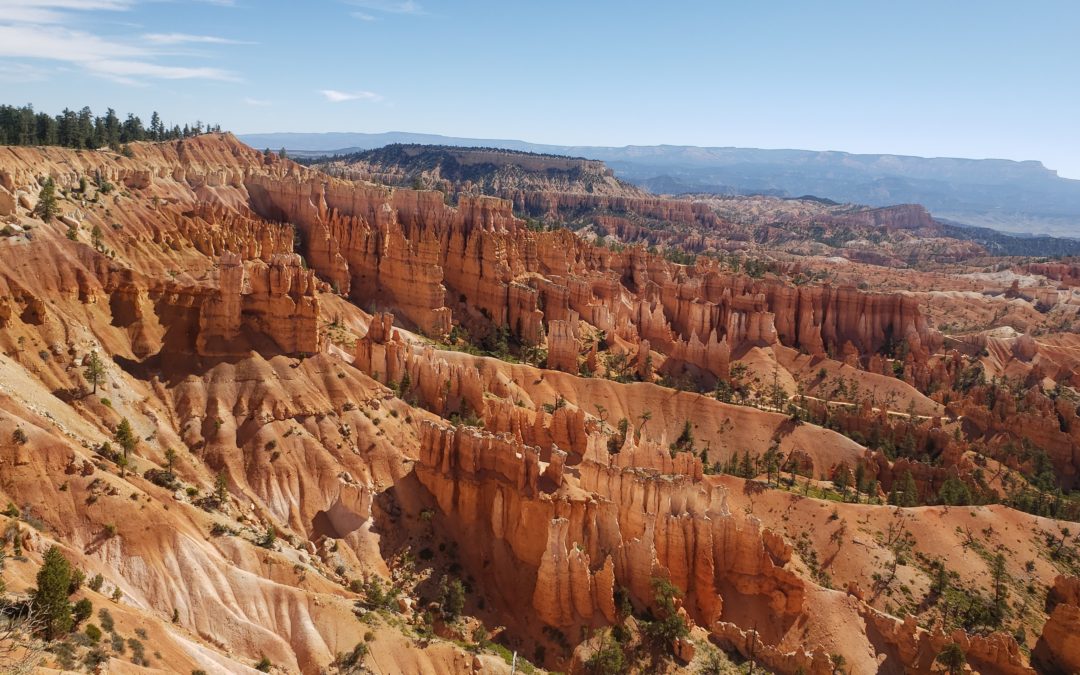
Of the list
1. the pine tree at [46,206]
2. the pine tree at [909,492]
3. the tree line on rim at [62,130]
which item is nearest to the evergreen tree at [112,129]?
the tree line on rim at [62,130]

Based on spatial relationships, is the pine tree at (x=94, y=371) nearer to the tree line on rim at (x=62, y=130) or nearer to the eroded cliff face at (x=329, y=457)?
the eroded cliff face at (x=329, y=457)

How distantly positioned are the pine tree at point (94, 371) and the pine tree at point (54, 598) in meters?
19.5

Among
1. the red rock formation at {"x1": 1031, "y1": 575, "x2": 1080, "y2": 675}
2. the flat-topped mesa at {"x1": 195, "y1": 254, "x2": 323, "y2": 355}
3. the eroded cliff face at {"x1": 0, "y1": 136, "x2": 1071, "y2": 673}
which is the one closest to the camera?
the eroded cliff face at {"x1": 0, "y1": 136, "x2": 1071, "y2": 673}

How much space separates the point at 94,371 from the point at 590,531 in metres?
27.9

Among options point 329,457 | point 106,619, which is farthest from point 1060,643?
point 106,619

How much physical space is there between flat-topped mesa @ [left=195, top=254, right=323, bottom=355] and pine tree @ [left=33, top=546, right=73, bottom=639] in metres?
25.0

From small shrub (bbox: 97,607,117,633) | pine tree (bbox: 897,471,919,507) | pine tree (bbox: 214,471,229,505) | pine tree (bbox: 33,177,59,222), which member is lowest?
pine tree (bbox: 897,471,919,507)

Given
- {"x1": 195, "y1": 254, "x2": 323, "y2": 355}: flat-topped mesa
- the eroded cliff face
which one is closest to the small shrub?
the eroded cliff face

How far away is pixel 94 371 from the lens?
42188mm

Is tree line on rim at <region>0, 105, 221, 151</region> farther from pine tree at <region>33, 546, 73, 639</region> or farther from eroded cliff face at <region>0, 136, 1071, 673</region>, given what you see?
pine tree at <region>33, 546, 73, 639</region>

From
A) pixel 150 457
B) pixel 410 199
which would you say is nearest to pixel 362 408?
pixel 150 457

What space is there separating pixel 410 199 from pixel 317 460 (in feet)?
188

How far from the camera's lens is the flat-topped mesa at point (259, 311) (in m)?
48.7

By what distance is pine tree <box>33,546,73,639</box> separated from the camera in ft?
75.6
